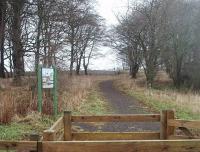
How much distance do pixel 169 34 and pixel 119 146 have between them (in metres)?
36.7

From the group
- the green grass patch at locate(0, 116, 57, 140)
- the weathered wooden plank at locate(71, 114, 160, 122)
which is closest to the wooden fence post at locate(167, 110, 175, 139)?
the weathered wooden plank at locate(71, 114, 160, 122)

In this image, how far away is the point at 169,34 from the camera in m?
40.8

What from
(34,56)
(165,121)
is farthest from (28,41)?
(165,121)

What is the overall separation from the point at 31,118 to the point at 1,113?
3.68 feet

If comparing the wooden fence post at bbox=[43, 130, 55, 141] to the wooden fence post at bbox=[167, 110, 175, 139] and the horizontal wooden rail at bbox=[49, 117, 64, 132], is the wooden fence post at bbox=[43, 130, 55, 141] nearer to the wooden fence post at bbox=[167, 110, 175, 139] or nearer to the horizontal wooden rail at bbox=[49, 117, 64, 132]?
the horizontal wooden rail at bbox=[49, 117, 64, 132]

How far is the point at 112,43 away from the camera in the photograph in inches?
2406

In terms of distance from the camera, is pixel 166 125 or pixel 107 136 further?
pixel 107 136

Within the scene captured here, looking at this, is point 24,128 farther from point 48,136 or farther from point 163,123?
point 48,136

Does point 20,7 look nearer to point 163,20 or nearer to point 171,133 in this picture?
point 163,20

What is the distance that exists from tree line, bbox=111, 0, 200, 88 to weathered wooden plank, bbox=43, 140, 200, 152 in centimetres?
3507

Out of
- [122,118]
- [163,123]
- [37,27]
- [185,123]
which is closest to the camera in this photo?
[185,123]

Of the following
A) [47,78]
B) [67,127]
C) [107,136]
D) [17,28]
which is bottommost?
[107,136]

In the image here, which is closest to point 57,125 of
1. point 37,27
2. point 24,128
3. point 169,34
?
point 24,128

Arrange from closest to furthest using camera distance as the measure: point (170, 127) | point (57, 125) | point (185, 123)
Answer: point (57, 125) < point (185, 123) < point (170, 127)
